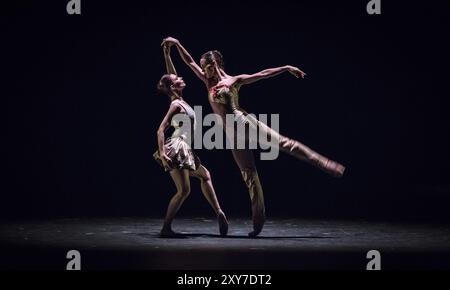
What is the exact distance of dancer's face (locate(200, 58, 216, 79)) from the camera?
8.67 meters

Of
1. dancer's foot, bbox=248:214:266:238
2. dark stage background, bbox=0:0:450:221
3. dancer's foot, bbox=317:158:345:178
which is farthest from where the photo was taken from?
dark stage background, bbox=0:0:450:221

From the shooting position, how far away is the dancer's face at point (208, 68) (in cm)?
867

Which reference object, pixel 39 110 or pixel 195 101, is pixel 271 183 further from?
pixel 39 110

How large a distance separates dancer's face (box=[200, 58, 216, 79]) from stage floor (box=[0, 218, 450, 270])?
148cm

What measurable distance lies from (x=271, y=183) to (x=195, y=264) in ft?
16.5

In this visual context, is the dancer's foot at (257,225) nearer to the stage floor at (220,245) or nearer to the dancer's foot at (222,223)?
the stage floor at (220,245)

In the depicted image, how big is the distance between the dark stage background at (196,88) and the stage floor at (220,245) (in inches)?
75.9

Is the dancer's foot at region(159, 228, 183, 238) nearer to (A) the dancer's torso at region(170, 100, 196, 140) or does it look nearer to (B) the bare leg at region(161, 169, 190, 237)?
(B) the bare leg at region(161, 169, 190, 237)

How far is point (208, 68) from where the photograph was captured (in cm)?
870

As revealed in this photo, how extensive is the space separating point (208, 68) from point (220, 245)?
168cm

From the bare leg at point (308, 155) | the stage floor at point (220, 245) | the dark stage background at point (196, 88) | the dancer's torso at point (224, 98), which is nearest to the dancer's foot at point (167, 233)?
the stage floor at point (220, 245)

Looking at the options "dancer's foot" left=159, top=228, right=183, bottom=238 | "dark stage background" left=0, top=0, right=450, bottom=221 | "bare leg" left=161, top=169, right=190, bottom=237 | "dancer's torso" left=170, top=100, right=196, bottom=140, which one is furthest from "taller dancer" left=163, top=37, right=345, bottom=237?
"dark stage background" left=0, top=0, right=450, bottom=221
